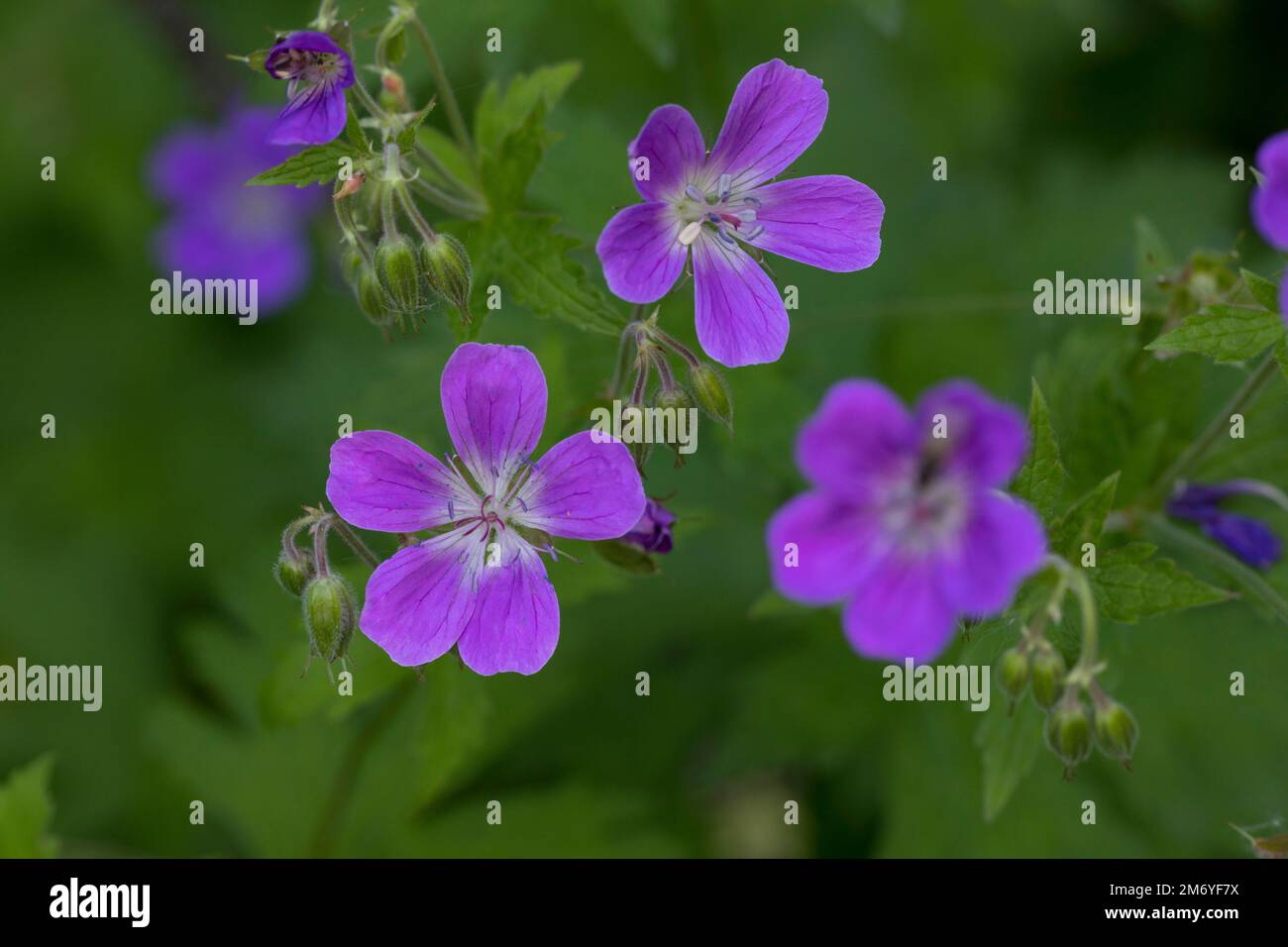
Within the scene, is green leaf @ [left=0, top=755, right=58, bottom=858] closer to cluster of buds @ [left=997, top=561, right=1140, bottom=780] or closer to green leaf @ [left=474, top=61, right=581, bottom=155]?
green leaf @ [left=474, top=61, right=581, bottom=155]

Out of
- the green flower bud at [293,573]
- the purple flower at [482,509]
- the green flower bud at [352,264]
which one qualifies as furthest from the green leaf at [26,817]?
the green flower bud at [352,264]

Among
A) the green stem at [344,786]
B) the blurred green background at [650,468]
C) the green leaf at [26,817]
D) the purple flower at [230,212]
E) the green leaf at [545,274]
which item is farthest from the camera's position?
the purple flower at [230,212]

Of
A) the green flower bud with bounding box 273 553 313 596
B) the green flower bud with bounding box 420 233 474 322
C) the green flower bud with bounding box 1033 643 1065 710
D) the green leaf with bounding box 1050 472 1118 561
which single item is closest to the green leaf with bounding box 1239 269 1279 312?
the green leaf with bounding box 1050 472 1118 561

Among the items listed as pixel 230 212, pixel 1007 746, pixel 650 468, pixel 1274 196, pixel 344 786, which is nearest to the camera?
pixel 1274 196

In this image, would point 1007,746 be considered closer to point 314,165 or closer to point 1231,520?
point 1231,520

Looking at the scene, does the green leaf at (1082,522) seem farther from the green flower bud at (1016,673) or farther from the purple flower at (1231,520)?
the purple flower at (1231,520)

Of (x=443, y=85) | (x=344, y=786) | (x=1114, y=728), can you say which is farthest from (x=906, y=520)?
(x=344, y=786)
